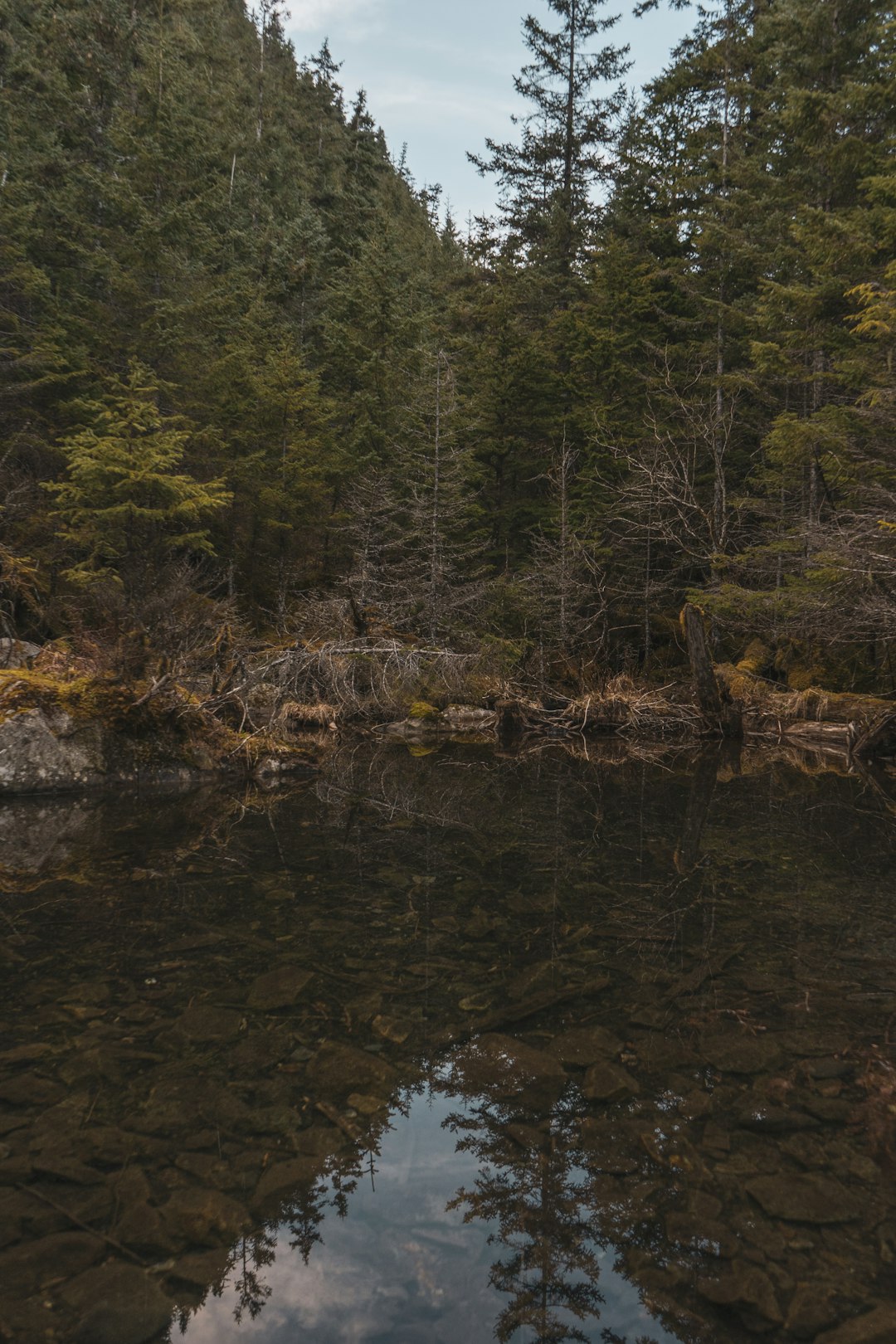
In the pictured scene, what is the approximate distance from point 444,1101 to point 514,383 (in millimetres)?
24131

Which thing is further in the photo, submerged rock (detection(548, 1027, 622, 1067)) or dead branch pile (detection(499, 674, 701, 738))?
dead branch pile (detection(499, 674, 701, 738))

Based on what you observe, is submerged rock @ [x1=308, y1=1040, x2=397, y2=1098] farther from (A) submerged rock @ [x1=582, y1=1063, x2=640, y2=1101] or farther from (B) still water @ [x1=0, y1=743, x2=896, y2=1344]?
(A) submerged rock @ [x1=582, y1=1063, x2=640, y2=1101]

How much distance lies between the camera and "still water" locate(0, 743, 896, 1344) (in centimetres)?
237

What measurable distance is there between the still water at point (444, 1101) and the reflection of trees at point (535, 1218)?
11mm

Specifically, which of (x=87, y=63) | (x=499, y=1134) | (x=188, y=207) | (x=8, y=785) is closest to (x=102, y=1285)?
(x=499, y=1134)

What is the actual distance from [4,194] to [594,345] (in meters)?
18.9

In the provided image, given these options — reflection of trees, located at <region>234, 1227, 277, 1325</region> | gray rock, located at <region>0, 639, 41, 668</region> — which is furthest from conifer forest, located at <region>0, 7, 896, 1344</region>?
gray rock, located at <region>0, 639, 41, 668</region>

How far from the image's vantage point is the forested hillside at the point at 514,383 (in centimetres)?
1709

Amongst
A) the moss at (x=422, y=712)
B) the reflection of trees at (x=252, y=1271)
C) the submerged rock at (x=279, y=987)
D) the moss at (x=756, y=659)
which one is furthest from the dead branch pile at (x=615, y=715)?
the reflection of trees at (x=252, y=1271)

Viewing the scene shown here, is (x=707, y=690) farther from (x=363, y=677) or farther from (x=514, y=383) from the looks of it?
(x=514, y=383)

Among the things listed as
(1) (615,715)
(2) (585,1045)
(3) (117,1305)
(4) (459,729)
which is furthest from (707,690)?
(3) (117,1305)

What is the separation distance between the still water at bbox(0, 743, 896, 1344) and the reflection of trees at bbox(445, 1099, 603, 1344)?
0.01 m

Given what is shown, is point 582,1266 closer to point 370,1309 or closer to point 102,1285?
point 370,1309

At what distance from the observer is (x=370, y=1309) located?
2387mm
